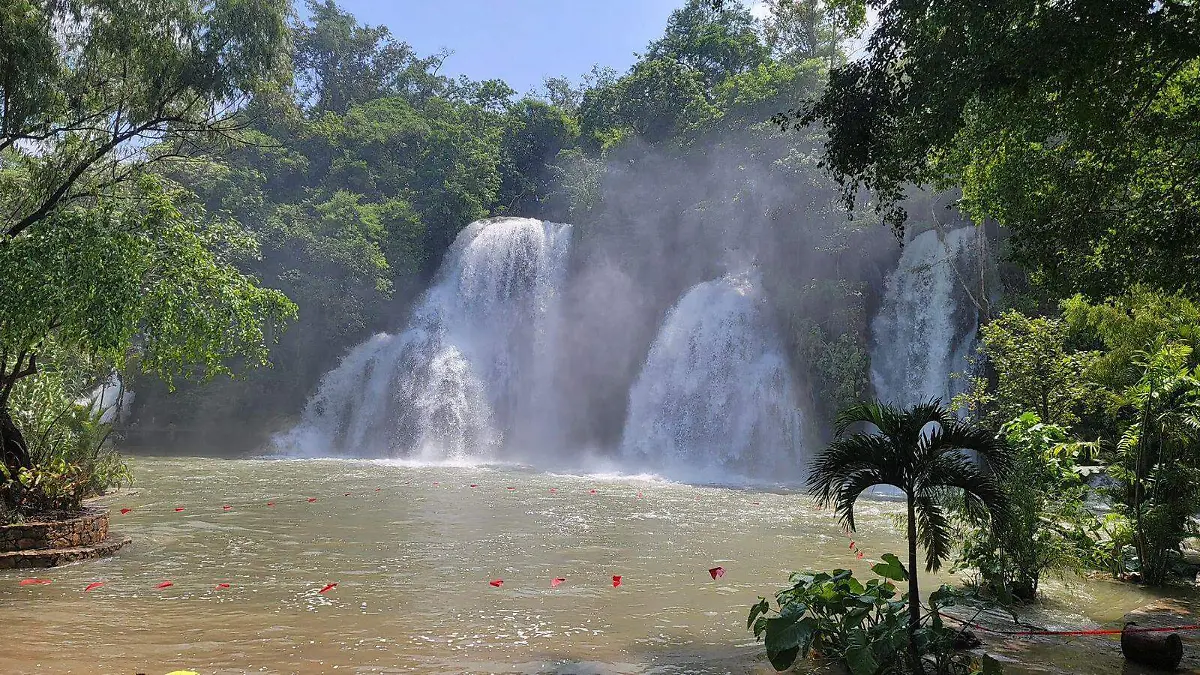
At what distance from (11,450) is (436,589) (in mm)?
5545

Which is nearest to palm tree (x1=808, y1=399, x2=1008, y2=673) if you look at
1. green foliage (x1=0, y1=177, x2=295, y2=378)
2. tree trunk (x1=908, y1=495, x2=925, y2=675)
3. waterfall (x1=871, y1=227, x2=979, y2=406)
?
tree trunk (x1=908, y1=495, x2=925, y2=675)

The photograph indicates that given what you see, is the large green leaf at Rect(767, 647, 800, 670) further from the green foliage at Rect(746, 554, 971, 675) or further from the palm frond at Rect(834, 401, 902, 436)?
the palm frond at Rect(834, 401, 902, 436)

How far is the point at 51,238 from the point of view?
26.7 ft

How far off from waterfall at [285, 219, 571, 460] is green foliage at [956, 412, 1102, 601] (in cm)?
2118

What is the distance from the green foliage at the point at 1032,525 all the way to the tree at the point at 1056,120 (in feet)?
5.28

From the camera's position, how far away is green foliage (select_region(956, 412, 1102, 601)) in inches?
282

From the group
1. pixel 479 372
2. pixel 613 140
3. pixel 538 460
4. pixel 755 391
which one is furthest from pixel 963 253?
pixel 613 140

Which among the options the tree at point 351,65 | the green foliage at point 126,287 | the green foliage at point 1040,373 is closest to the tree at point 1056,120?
the green foliage at point 1040,373

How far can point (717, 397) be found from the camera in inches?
945

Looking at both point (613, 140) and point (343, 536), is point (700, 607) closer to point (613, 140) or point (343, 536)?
point (343, 536)

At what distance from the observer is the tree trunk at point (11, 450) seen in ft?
30.2

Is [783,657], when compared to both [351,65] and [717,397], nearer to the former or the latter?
A: [717,397]

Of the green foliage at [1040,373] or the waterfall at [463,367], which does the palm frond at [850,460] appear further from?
the waterfall at [463,367]

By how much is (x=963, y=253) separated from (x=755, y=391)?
268 inches
